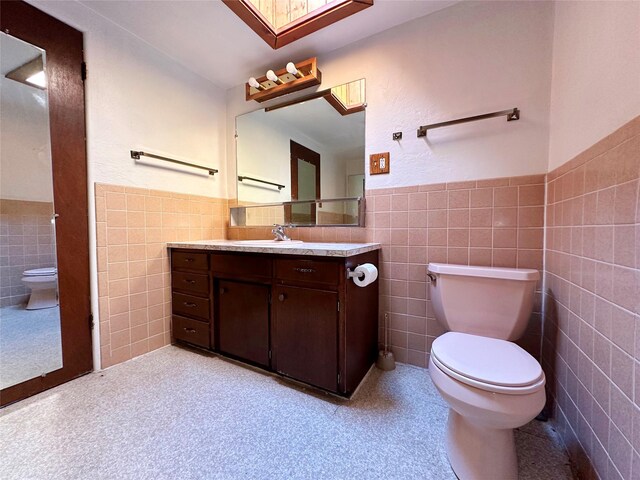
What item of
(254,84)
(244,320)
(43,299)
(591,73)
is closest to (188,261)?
(244,320)

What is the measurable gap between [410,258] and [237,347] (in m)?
1.31

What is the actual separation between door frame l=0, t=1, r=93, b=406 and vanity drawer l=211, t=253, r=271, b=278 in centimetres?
80

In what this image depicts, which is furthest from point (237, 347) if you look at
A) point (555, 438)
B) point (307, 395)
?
point (555, 438)

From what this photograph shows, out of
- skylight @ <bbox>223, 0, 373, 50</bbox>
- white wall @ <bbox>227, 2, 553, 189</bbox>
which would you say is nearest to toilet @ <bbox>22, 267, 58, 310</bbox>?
skylight @ <bbox>223, 0, 373, 50</bbox>

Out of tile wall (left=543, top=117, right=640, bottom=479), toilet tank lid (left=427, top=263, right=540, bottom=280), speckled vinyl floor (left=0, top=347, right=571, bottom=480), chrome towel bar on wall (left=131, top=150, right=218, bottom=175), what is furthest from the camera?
chrome towel bar on wall (left=131, top=150, right=218, bottom=175)

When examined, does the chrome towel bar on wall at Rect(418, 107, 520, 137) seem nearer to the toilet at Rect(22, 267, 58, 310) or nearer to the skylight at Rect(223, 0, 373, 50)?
the skylight at Rect(223, 0, 373, 50)

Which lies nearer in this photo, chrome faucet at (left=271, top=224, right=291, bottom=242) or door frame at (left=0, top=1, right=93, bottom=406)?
door frame at (left=0, top=1, right=93, bottom=406)

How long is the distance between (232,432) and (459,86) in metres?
2.24

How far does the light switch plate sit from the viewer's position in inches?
66.9

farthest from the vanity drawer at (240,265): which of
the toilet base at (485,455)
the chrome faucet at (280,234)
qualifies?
the toilet base at (485,455)

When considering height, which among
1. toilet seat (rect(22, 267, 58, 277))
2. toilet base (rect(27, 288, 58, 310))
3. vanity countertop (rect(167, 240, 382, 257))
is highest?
vanity countertop (rect(167, 240, 382, 257))

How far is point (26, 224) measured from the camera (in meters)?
1.38

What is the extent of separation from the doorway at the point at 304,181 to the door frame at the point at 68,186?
4.48 feet

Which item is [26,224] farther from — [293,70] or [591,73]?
[591,73]
